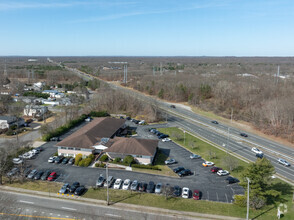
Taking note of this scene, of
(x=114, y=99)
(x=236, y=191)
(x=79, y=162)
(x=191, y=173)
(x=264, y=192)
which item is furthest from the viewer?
(x=114, y=99)

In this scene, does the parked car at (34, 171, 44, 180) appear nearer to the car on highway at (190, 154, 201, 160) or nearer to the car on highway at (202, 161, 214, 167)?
the car on highway at (190, 154, 201, 160)

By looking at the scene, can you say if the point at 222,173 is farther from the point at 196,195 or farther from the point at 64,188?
the point at 64,188

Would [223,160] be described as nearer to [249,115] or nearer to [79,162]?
[79,162]

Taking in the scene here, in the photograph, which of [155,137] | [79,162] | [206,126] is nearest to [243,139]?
[206,126]

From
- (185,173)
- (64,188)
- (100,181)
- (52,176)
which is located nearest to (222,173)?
(185,173)

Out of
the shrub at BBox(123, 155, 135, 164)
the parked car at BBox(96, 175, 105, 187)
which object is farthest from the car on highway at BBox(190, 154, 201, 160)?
the parked car at BBox(96, 175, 105, 187)
